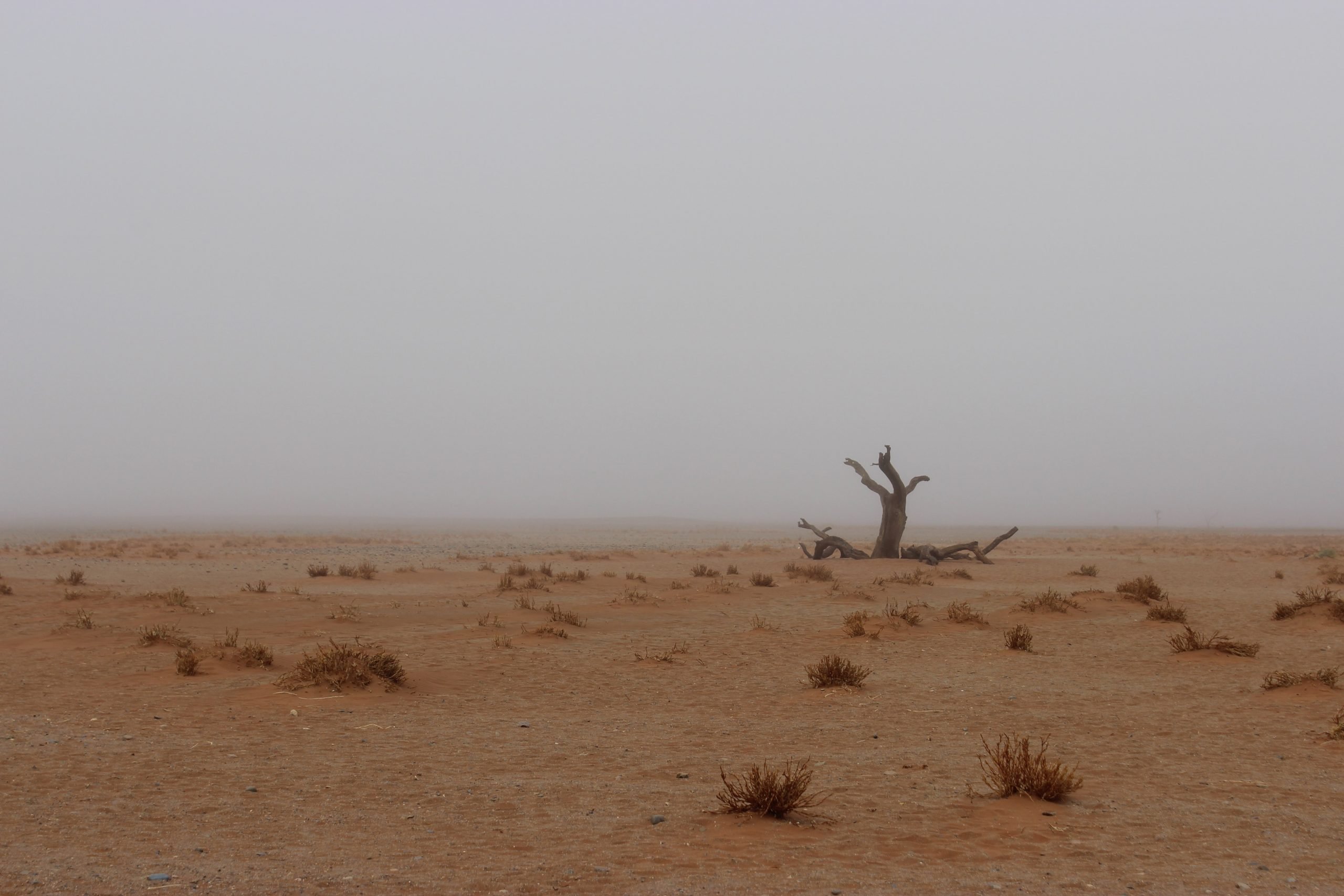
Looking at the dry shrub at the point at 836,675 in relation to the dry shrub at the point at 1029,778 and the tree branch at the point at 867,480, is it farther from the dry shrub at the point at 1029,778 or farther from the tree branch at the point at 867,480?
the tree branch at the point at 867,480

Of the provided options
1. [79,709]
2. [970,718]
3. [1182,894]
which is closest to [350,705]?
[79,709]

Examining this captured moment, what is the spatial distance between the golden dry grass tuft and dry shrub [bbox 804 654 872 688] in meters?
8.21

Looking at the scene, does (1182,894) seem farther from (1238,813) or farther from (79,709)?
A: (79,709)

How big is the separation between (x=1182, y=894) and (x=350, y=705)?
26.8 feet

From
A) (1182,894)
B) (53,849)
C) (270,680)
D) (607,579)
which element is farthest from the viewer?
(607,579)

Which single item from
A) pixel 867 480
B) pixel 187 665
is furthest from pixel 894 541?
pixel 187 665

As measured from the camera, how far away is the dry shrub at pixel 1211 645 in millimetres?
12648

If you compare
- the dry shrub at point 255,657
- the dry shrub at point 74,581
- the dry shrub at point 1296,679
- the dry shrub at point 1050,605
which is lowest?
the dry shrub at point 74,581

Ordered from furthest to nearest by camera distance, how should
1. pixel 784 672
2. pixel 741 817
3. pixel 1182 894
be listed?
pixel 784 672 → pixel 741 817 → pixel 1182 894

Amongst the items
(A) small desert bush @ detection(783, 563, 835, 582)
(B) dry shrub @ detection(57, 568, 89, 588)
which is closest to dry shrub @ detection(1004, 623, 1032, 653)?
(A) small desert bush @ detection(783, 563, 835, 582)

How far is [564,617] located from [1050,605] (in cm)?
973

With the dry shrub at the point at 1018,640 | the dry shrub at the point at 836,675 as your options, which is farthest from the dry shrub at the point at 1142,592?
the dry shrub at the point at 836,675

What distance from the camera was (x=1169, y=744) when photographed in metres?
8.20

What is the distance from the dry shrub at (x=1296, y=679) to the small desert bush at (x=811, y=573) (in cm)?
1571
